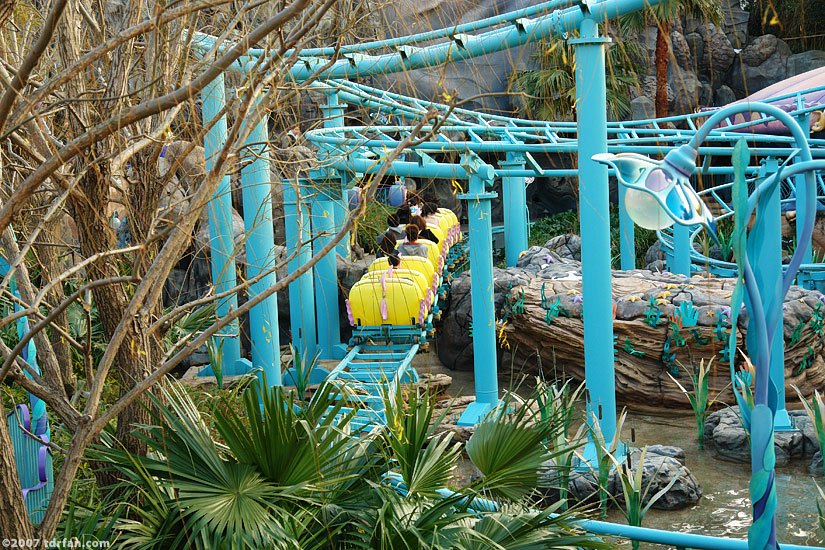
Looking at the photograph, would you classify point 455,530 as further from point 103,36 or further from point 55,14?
point 103,36

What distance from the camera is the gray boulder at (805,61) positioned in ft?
66.6

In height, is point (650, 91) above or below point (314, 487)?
above

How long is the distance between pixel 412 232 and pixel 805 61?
15770 mm

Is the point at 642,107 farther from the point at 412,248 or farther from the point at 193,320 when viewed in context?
the point at 193,320

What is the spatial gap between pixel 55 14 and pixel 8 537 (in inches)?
63.3

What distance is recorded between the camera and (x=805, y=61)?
2050 cm

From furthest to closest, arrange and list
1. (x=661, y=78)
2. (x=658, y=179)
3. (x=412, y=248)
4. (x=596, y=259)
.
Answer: (x=661, y=78)
(x=412, y=248)
(x=596, y=259)
(x=658, y=179)

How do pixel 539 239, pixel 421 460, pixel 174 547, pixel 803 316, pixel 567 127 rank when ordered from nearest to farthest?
pixel 174 547 → pixel 421 460 → pixel 803 316 → pixel 567 127 → pixel 539 239

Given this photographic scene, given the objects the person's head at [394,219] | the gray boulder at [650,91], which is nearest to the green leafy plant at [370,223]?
the person's head at [394,219]

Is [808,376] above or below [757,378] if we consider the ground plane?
below

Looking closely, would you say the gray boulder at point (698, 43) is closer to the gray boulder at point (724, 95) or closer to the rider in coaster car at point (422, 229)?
the gray boulder at point (724, 95)

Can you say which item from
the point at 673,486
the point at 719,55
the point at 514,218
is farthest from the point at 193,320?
the point at 719,55

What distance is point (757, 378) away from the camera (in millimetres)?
2551

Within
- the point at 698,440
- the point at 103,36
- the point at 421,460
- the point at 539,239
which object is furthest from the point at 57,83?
the point at 539,239
